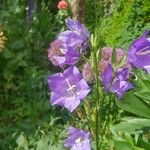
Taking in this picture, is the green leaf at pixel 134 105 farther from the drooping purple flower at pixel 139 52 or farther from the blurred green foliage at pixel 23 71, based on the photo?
the blurred green foliage at pixel 23 71

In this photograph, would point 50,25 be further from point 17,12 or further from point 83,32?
point 83,32

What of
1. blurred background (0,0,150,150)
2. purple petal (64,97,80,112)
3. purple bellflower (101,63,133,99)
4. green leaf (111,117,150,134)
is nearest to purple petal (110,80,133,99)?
purple bellflower (101,63,133,99)

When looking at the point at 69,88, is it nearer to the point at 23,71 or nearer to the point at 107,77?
the point at 107,77

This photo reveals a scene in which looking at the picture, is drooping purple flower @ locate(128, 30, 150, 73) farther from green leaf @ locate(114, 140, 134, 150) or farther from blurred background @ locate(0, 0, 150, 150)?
blurred background @ locate(0, 0, 150, 150)

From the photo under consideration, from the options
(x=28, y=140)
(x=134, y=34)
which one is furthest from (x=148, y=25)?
(x=28, y=140)

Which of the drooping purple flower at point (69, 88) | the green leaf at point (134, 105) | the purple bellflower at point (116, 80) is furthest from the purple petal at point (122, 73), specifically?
the green leaf at point (134, 105)

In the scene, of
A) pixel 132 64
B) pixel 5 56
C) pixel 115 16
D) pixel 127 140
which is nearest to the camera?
pixel 132 64
